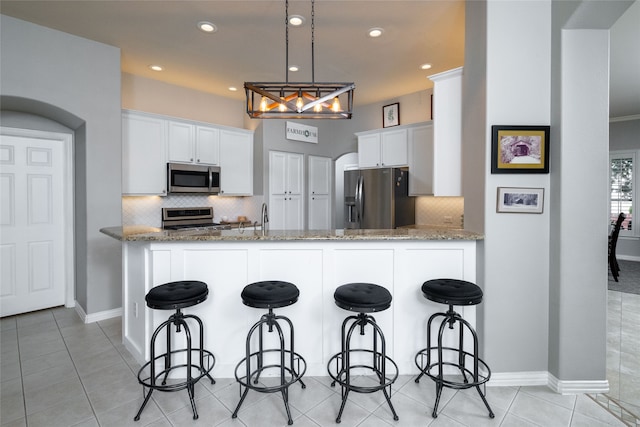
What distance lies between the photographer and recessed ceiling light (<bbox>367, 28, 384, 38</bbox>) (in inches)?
127

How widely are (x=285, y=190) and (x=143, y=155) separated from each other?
2.19 metres

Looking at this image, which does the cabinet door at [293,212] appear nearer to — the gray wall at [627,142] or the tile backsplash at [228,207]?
the tile backsplash at [228,207]

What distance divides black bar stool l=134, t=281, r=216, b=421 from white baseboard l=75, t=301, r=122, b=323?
1539mm

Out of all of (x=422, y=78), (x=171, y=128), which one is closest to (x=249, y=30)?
(x=171, y=128)

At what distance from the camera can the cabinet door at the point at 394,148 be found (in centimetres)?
482

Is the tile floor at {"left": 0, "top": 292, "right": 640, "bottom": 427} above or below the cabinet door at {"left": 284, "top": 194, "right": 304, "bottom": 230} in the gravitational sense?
below

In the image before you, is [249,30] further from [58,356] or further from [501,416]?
[501,416]

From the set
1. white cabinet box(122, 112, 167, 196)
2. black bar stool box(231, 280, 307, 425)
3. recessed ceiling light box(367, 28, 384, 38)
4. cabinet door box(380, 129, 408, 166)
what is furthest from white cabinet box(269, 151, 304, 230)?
black bar stool box(231, 280, 307, 425)

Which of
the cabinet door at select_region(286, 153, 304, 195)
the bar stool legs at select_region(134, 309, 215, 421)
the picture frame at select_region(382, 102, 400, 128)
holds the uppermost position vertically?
the picture frame at select_region(382, 102, 400, 128)

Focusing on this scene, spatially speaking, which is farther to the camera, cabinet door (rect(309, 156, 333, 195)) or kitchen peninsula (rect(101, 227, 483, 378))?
cabinet door (rect(309, 156, 333, 195))

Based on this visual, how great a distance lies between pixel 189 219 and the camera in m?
4.84

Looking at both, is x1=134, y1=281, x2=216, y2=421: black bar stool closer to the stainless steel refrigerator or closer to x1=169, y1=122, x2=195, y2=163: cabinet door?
x1=169, y1=122, x2=195, y2=163: cabinet door

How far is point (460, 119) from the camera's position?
2861mm

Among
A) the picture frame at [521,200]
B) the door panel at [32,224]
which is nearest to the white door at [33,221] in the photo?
the door panel at [32,224]
